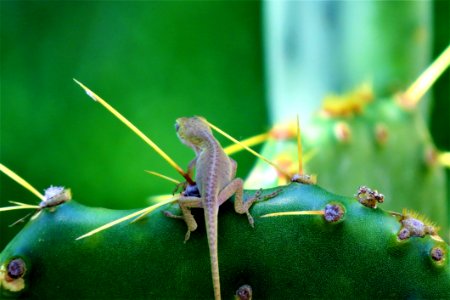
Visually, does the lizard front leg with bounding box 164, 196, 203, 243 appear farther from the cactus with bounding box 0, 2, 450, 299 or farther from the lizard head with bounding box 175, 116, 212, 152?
the lizard head with bounding box 175, 116, 212, 152

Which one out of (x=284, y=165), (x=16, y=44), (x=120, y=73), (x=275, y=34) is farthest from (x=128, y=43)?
(x=284, y=165)

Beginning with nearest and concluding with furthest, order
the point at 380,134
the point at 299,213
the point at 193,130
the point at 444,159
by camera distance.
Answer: the point at 299,213
the point at 193,130
the point at 380,134
the point at 444,159

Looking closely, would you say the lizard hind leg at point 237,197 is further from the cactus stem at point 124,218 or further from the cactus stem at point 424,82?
the cactus stem at point 424,82

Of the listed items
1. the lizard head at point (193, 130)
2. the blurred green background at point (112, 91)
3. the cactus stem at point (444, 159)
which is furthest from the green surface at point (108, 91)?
the lizard head at point (193, 130)

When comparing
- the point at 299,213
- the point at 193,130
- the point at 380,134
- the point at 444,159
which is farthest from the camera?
the point at 444,159

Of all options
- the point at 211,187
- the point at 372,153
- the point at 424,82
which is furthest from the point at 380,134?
the point at 211,187

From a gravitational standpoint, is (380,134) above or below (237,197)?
above

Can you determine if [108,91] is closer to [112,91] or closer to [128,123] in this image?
[112,91]
